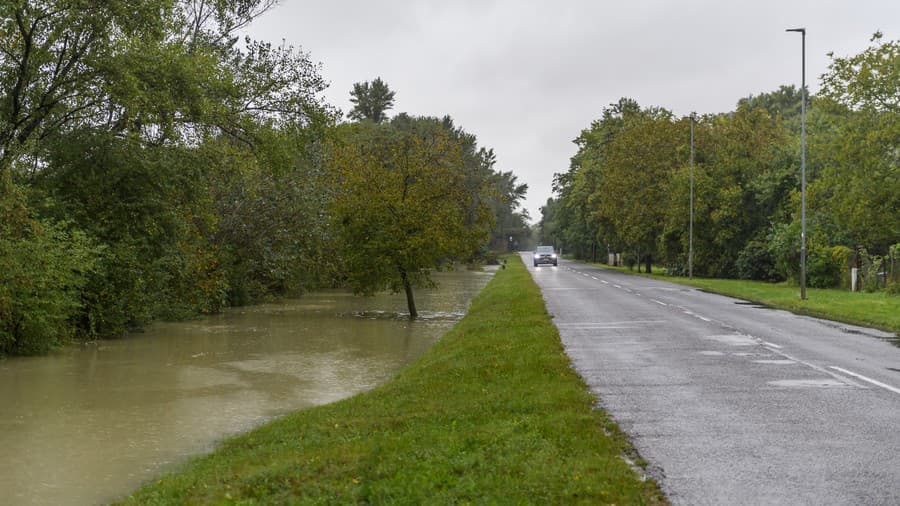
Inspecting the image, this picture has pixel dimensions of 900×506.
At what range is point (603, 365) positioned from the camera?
13594 millimetres

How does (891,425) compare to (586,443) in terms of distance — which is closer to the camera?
(586,443)

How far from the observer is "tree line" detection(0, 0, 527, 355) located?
63.2 ft

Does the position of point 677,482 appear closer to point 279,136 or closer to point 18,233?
point 18,233

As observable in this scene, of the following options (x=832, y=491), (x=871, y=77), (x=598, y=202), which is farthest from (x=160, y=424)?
(x=598, y=202)

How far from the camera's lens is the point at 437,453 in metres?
7.55

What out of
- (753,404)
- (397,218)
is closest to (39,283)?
(397,218)

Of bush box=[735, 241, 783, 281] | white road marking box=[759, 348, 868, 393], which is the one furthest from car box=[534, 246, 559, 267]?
white road marking box=[759, 348, 868, 393]

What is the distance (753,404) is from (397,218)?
2058cm

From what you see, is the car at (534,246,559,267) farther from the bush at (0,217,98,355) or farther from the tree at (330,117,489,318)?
the bush at (0,217,98,355)

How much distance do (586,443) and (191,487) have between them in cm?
370

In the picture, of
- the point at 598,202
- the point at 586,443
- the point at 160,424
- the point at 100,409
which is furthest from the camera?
the point at 598,202

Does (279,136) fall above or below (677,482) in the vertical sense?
above

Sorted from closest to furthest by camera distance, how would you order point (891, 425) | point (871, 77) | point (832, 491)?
point (832, 491), point (891, 425), point (871, 77)

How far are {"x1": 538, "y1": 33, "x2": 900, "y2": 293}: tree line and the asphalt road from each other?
1711 centimetres
